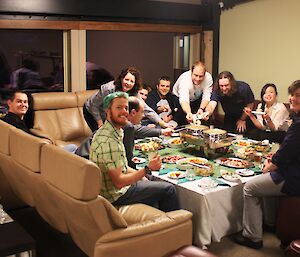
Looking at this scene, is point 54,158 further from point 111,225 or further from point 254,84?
point 254,84

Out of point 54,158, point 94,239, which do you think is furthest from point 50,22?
point 94,239

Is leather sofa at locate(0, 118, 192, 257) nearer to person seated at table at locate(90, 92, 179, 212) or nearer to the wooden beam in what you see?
person seated at table at locate(90, 92, 179, 212)

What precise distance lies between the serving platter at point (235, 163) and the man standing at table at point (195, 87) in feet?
4.75

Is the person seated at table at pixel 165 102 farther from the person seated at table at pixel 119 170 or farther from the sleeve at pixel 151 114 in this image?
the person seated at table at pixel 119 170

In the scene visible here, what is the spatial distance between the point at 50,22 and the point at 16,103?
1462 mm

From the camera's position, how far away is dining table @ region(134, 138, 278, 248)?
2920 millimetres

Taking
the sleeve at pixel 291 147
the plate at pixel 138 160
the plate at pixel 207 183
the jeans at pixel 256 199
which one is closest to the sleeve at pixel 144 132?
the plate at pixel 138 160

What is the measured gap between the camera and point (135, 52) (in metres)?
6.91

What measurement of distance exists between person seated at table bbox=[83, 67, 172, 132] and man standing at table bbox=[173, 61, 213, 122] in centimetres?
49

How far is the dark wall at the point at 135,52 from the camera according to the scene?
6.27 m

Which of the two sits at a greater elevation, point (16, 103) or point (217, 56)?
point (217, 56)

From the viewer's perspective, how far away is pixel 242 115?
525 centimetres

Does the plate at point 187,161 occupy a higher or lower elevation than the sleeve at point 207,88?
lower

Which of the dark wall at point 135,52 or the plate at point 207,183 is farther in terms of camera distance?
the dark wall at point 135,52
